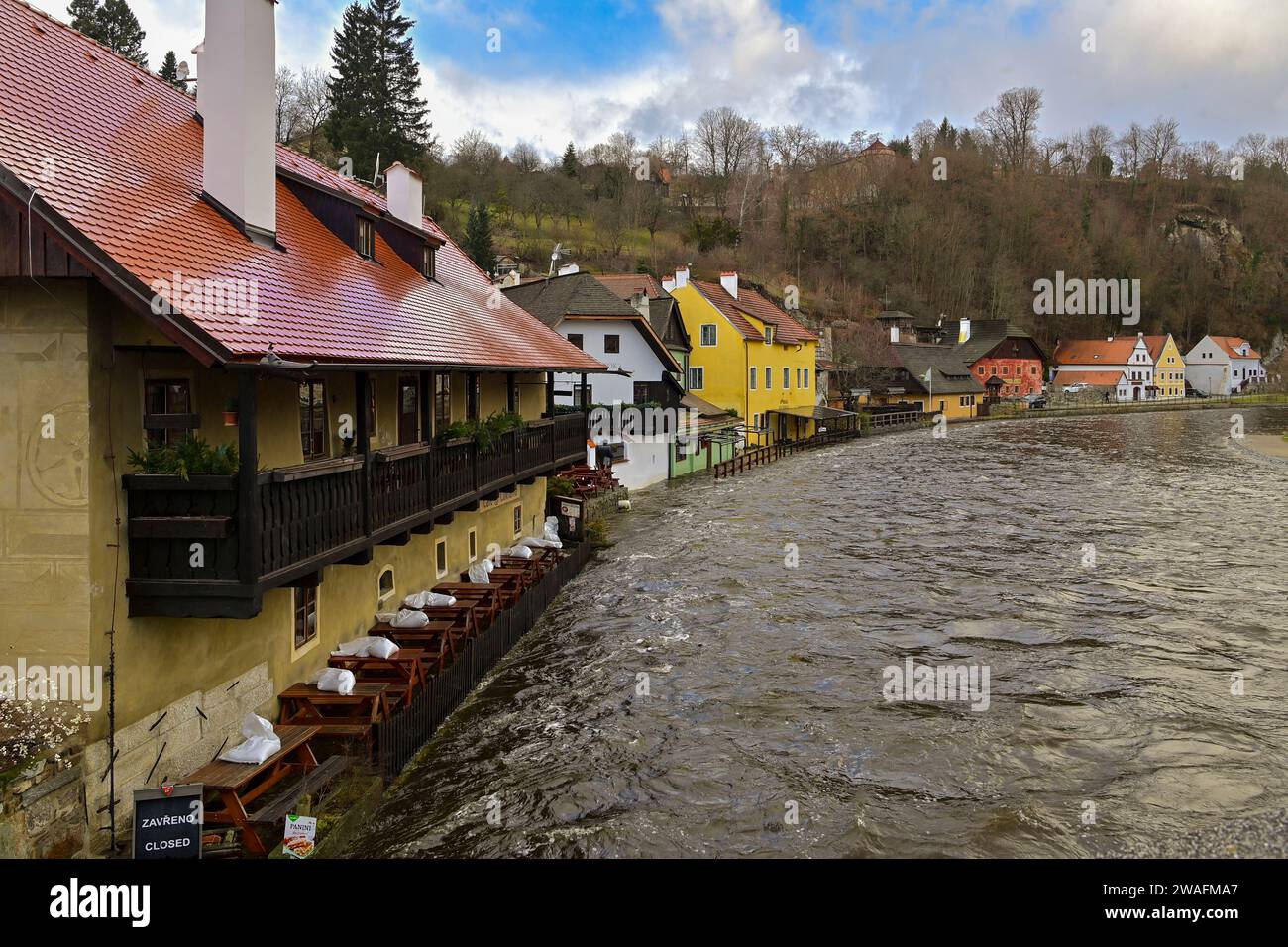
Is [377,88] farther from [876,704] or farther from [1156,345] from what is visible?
[1156,345]

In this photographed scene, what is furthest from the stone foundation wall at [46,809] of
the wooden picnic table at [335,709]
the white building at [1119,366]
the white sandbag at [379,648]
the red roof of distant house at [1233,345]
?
the red roof of distant house at [1233,345]

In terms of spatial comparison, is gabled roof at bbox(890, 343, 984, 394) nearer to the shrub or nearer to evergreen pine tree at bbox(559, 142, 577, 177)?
evergreen pine tree at bbox(559, 142, 577, 177)

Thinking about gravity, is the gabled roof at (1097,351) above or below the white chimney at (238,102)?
above

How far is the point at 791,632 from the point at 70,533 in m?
13.3

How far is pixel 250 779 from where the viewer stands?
30.6ft

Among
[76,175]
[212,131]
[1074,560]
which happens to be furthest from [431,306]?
[1074,560]

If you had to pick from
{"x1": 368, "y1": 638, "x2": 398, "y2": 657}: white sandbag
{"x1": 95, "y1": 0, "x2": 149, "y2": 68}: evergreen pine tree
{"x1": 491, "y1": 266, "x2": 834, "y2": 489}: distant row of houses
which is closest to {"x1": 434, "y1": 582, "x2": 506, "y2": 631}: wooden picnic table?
{"x1": 368, "y1": 638, "x2": 398, "y2": 657}: white sandbag

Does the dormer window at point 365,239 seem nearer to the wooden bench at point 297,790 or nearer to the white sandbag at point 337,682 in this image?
the white sandbag at point 337,682

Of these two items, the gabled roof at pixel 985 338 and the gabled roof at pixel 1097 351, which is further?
the gabled roof at pixel 1097 351

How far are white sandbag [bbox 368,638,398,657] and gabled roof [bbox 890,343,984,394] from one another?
70.5 m

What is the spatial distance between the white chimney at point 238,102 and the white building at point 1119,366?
347 ft

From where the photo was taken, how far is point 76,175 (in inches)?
363

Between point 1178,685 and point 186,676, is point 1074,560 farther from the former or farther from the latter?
point 186,676

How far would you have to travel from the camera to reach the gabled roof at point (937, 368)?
78.9 meters
